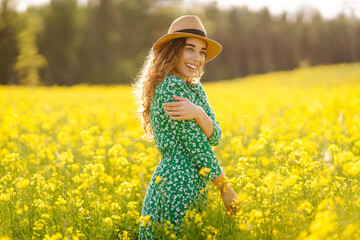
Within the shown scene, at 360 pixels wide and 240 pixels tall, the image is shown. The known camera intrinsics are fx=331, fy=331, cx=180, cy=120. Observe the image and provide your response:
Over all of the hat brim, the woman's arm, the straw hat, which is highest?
the straw hat

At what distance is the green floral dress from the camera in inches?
87.3

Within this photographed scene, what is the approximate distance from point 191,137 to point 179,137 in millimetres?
98

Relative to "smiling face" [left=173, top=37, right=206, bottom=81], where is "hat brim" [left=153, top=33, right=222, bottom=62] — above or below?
above

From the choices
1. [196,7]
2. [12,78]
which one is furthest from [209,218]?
[196,7]

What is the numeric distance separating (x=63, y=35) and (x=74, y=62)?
363cm

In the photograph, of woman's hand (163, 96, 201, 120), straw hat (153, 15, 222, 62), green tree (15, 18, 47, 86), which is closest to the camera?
woman's hand (163, 96, 201, 120)

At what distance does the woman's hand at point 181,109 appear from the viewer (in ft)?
7.14

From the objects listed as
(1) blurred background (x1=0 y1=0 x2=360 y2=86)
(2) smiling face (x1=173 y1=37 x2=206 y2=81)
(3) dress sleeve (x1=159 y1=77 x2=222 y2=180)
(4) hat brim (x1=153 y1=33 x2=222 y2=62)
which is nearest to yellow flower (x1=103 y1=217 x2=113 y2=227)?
(3) dress sleeve (x1=159 y1=77 x2=222 y2=180)

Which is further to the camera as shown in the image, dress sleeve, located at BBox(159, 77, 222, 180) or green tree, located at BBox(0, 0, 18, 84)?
green tree, located at BBox(0, 0, 18, 84)

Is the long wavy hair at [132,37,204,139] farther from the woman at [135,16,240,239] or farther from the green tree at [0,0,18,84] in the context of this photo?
the green tree at [0,0,18,84]

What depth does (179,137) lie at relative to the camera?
7.46ft

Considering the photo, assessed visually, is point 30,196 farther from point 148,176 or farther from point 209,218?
point 209,218

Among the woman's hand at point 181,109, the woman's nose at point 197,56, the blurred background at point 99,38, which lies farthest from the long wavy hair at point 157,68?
the blurred background at point 99,38

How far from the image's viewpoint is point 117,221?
2.62 meters
